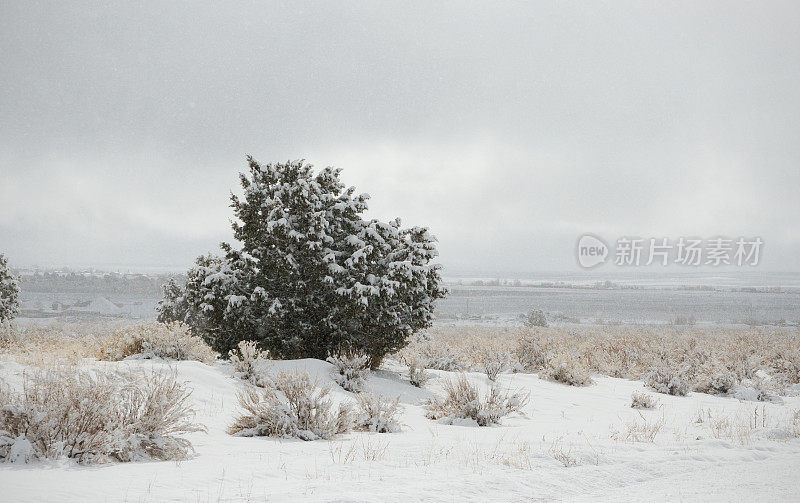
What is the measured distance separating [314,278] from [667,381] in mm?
10433

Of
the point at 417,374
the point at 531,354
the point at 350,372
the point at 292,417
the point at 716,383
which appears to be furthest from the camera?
the point at 531,354

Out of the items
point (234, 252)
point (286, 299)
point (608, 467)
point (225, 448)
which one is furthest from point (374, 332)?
point (608, 467)

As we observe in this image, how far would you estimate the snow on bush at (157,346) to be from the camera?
12.1m

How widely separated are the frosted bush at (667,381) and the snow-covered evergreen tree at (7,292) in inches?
988

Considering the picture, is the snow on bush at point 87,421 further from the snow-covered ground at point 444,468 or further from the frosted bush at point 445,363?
the frosted bush at point 445,363

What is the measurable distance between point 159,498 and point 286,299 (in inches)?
372

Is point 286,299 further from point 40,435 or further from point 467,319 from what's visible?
point 467,319

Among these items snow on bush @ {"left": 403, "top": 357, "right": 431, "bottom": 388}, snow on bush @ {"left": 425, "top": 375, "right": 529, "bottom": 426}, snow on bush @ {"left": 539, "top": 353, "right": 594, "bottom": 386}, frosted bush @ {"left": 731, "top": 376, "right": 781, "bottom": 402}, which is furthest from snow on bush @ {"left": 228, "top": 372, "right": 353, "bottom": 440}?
frosted bush @ {"left": 731, "top": 376, "right": 781, "bottom": 402}

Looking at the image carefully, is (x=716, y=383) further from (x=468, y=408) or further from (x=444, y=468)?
(x=444, y=468)

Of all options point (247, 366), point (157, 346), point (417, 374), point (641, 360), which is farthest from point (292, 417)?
point (641, 360)

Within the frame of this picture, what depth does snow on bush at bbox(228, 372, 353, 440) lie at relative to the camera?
757 centimetres

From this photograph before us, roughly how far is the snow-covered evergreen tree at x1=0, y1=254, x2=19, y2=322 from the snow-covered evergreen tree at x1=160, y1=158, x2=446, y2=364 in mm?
14497

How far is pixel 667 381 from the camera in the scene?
626 inches

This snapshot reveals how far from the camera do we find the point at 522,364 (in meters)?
20.2
